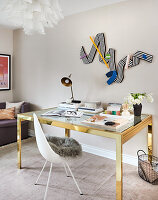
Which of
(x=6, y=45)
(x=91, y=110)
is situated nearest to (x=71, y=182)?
(x=91, y=110)

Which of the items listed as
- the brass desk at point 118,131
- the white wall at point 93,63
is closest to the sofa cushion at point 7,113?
the white wall at point 93,63

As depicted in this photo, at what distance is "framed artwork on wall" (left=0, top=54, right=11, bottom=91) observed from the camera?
4023 mm

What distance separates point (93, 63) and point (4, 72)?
7.01 ft

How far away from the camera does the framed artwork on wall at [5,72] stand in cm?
402

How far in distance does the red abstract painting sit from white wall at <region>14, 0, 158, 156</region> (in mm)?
171

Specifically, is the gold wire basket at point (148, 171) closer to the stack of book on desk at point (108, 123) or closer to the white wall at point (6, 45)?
the stack of book on desk at point (108, 123)

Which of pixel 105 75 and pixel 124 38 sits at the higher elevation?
pixel 124 38

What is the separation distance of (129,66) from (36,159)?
6.34 ft

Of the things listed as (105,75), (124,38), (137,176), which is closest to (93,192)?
(137,176)

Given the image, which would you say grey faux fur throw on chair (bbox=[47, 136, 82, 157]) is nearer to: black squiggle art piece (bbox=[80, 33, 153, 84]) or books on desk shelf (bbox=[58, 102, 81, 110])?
books on desk shelf (bbox=[58, 102, 81, 110])

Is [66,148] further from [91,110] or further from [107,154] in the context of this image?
[107,154]

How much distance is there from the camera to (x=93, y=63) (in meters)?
2.98

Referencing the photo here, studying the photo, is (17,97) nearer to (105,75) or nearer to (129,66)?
(105,75)

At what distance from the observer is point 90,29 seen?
298cm
